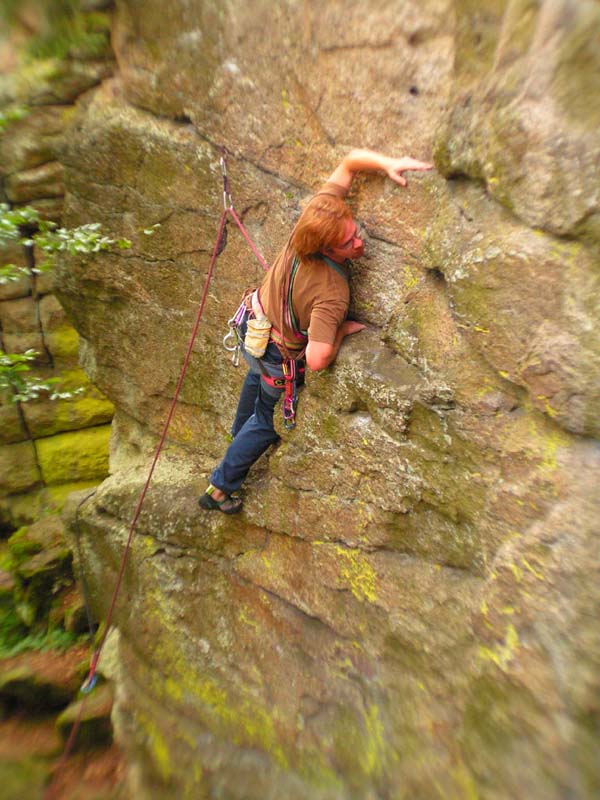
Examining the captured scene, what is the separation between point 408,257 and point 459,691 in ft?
8.52

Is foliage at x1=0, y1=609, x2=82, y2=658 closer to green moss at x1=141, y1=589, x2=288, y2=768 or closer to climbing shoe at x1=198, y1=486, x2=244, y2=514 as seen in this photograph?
green moss at x1=141, y1=589, x2=288, y2=768

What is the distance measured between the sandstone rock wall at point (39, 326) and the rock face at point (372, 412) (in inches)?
22.6

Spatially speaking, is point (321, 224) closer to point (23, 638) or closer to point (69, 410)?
point (23, 638)

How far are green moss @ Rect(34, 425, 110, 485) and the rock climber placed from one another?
660 centimetres

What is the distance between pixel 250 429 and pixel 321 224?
1758mm

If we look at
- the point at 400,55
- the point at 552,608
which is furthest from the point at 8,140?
the point at 552,608

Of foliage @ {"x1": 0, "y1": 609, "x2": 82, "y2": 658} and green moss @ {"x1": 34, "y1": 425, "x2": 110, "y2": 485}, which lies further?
green moss @ {"x1": 34, "y1": 425, "x2": 110, "y2": 485}

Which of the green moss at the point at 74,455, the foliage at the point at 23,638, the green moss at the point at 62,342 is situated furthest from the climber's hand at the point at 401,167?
the green moss at the point at 74,455

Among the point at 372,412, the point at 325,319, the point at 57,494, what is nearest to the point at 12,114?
the point at 325,319

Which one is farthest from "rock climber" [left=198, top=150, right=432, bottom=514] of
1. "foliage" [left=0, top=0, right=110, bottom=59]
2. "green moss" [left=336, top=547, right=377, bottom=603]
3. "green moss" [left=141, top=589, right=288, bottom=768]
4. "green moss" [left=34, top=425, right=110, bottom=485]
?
"green moss" [left=34, top=425, right=110, bottom=485]

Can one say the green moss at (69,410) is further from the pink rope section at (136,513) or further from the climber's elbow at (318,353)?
the climber's elbow at (318,353)

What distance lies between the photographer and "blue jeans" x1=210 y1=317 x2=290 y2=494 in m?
3.97

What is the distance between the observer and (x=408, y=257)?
3.32 metres

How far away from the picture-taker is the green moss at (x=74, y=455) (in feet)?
31.3
